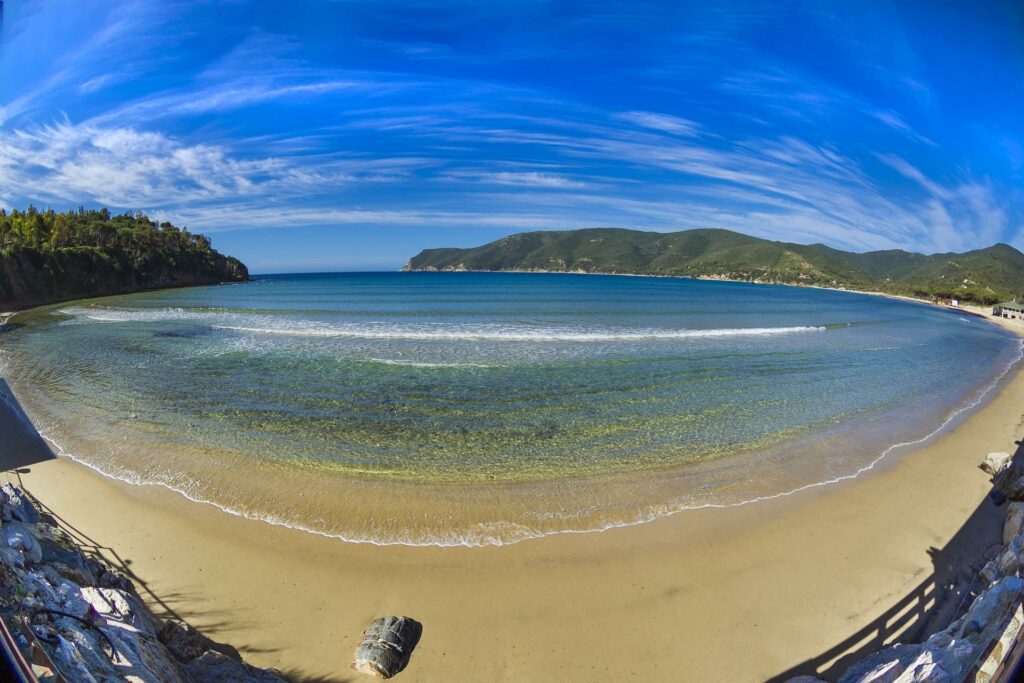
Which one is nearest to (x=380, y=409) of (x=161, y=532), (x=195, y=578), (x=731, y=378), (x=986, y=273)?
(x=161, y=532)

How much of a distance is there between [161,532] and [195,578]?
189 cm

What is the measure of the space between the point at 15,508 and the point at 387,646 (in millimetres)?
4747

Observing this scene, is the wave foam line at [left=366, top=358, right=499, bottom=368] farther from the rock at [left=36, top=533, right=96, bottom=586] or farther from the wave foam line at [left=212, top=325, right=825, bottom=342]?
the rock at [left=36, top=533, right=96, bottom=586]

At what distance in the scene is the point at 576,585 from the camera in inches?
258

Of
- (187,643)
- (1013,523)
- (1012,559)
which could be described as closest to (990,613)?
(1012,559)

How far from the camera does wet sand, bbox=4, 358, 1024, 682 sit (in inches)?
211

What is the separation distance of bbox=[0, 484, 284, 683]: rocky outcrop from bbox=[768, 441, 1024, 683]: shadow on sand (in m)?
6.80

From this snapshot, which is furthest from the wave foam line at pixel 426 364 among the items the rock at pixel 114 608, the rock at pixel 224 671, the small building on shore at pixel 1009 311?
the small building on shore at pixel 1009 311

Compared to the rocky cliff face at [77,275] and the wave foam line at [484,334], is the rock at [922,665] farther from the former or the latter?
the rocky cliff face at [77,275]

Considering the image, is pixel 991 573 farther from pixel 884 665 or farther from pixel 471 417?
pixel 471 417

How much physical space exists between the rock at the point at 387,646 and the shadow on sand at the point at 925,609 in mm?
4682

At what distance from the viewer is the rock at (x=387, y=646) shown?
500 cm

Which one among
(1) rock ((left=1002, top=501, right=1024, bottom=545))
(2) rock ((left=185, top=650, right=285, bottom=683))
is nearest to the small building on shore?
(1) rock ((left=1002, top=501, right=1024, bottom=545))

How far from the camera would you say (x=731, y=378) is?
61.6ft
